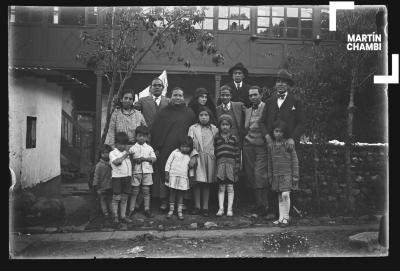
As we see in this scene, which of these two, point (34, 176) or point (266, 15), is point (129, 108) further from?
point (266, 15)

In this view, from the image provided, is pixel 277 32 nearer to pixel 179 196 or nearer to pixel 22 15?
pixel 179 196

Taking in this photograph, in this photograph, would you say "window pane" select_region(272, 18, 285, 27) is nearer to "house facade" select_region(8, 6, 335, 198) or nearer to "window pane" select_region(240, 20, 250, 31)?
"house facade" select_region(8, 6, 335, 198)

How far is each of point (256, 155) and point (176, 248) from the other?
1517 mm

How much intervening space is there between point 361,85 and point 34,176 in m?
4.24

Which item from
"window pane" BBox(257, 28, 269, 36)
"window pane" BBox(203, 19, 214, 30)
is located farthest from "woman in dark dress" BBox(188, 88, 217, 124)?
"window pane" BBox(257, 28, 269, 36)

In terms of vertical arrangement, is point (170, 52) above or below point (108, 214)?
above

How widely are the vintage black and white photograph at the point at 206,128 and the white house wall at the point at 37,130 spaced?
0.05ft

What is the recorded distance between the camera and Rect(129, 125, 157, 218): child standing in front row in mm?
6227

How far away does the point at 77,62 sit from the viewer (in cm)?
623

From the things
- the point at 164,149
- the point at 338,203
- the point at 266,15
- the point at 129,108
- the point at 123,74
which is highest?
the point at 266,15

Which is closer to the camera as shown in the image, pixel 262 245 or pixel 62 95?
pixel 262 245

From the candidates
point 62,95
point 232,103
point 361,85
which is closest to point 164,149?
point 232,103

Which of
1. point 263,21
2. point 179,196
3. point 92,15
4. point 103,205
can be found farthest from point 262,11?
point 103,205

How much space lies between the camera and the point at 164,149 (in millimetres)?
6293
